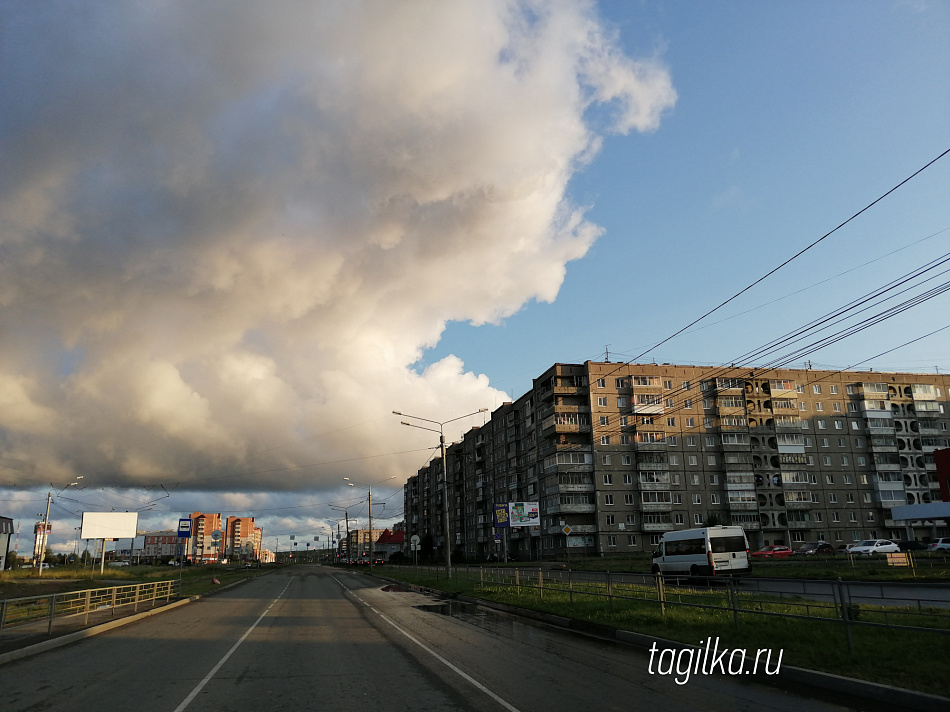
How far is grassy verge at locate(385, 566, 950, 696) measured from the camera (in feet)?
31.2

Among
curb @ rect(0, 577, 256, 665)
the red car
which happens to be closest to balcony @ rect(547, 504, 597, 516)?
the red car

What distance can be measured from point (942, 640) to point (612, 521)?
75.7 meters

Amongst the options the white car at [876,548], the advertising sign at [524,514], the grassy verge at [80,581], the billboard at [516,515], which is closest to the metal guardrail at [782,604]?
the grassy verge at [80,581]

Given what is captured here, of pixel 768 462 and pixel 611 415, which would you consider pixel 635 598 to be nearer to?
pixel 611 415

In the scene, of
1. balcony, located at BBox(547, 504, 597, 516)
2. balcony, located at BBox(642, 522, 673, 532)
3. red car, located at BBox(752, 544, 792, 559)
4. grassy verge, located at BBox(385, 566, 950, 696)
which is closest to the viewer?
grassy verge, located at BBox(385, 566, 950, 696)

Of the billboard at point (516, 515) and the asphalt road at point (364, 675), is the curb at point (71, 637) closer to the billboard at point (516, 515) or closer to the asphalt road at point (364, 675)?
the asphalt road at point (364, 675)

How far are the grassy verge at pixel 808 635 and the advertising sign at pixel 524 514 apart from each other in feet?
172

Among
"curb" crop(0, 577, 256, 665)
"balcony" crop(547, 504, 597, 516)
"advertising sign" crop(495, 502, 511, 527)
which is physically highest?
"balcony" crop(547, 504, 597, 516)

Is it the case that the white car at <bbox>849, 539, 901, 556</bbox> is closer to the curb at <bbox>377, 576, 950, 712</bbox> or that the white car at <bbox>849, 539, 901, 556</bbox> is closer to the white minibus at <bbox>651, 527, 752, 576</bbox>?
the white minibus at <bbox>651, 527, 752, 576</bbox>

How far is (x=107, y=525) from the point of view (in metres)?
74.4

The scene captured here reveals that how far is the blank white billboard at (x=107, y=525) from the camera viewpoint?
73.2 metres

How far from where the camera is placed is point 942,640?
11.0 m

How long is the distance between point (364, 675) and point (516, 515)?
63.1 metres

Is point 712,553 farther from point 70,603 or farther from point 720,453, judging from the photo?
point 720,453
